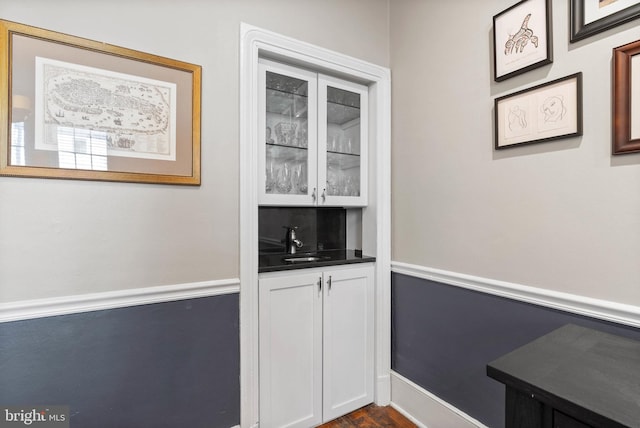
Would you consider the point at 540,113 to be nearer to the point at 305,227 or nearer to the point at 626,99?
the point at 626,99

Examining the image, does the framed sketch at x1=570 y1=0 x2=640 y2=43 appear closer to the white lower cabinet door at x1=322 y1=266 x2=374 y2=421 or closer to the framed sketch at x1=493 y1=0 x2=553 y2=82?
the framed sketch at x1=493 y1=0 x2=553 y2=82

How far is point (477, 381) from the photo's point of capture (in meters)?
1.58

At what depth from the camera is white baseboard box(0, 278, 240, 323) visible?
3.89 ft

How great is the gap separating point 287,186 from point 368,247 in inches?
27.9

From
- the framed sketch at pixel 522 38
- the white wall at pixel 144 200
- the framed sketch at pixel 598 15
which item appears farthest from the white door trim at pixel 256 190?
the framed sketch at pixel 598 15

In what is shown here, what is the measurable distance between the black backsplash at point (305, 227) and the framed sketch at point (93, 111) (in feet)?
2.34

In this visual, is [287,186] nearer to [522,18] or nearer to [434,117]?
[434,117]

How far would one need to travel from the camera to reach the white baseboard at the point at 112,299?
1185 millimetres

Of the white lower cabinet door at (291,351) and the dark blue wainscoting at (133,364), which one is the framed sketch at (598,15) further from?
the dark blue wainscoting at (133,364)

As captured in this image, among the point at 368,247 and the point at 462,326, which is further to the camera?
the point at 368,247

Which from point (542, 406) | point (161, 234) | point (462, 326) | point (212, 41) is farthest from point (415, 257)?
point (212, 41)

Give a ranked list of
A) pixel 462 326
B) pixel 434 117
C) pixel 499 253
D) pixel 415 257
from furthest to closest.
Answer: pixel 415 257
pixel 434 117
pixel 462 326
pixel 499 253

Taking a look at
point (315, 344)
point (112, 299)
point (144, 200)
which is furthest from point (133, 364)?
point (315, 344)

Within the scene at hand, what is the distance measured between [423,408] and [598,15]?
2072mm
